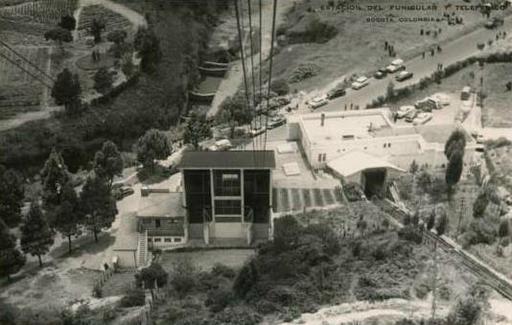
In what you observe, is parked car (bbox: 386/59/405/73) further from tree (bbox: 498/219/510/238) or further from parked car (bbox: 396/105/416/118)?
tree (bbox: 498/219/510/238)

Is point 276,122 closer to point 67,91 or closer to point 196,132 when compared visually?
point 196,132

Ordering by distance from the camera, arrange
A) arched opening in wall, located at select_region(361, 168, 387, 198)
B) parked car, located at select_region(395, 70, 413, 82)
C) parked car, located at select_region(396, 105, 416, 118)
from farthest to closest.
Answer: parked car, located at select_region(395, 70, 413, 82)
parked car, located at select_region(396, 105, 416, 118)
arched opening in wall, located at select_region(361, 168, 387, 198)

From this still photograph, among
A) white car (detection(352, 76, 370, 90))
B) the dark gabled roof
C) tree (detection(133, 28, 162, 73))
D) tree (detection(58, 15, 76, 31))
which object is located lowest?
the dark gabled roof

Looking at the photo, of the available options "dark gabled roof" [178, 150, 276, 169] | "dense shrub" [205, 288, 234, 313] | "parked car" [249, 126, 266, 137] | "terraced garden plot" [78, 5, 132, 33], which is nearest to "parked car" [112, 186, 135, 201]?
"dark gabled roof" [178, 150, 276, 169]

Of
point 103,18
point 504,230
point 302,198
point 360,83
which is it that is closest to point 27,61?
point 103,18

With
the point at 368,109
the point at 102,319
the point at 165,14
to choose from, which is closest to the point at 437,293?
the point at 102,319
